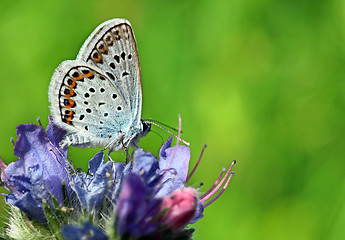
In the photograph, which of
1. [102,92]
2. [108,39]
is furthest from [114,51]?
[102,92]

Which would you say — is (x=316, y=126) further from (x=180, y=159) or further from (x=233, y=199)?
(x=180, y=159)

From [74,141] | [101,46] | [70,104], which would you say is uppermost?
[101,46]

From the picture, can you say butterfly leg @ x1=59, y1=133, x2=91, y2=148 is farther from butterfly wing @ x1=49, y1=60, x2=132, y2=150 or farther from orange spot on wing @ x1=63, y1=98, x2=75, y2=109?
orange spot on wing @ x1=63, y1=98, x2=75, y2=109

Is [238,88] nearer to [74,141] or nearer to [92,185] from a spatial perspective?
[74,141]

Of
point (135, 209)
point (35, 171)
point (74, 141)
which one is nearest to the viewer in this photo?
point (135, 209)

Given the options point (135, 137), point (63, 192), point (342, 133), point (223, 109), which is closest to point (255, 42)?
point (223, 109)

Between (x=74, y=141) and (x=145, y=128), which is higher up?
(x=145, y=128)
